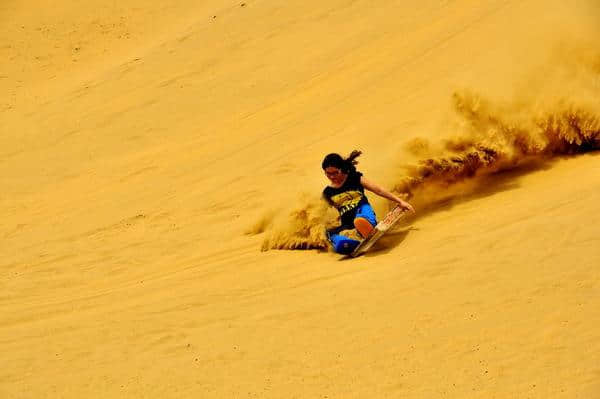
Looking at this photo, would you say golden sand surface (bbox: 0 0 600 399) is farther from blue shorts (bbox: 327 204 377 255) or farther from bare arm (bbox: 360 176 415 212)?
bare arm (bbox: 360 176 415 212)

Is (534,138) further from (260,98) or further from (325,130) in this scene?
(260,98)

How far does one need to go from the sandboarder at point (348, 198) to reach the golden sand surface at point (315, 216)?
0.70ft

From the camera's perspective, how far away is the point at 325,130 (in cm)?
1037

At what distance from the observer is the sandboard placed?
634 cm

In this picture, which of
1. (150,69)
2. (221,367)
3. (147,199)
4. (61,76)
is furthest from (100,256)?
(61,76)

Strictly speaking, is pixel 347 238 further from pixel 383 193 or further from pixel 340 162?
pixel 340 162

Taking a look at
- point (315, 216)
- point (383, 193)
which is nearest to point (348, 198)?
point (383, 193)

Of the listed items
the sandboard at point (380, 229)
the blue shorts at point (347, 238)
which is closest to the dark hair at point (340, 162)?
the blue shorts at point (347, 238)

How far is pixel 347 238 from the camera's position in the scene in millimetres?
6602

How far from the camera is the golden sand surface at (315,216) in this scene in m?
4.77

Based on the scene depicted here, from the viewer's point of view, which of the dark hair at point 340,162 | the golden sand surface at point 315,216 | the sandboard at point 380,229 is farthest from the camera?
the dark hair at point 340,162

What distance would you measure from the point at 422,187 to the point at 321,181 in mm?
1415

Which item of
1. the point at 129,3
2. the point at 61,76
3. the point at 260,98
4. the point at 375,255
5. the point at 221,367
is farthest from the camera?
the point at 129,3

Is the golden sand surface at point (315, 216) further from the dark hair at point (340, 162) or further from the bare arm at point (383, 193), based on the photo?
the dark hair at point (340, 162)
